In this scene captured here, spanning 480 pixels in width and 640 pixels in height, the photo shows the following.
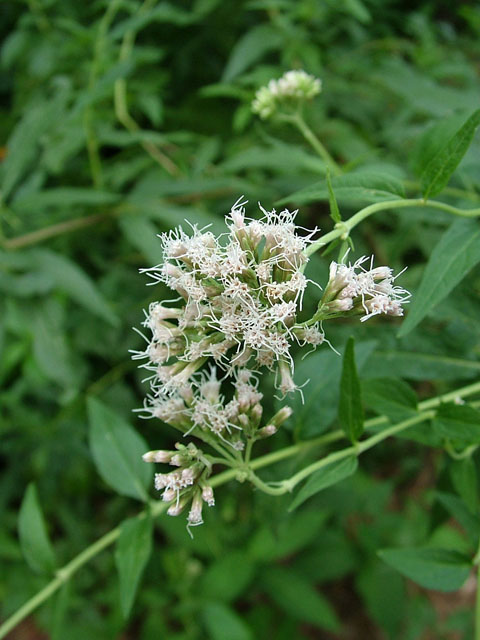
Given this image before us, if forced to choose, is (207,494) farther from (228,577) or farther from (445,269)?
(228,577)

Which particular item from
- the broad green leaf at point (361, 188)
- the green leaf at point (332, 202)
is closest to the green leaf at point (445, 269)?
the broad green leaf at point (361, 188)

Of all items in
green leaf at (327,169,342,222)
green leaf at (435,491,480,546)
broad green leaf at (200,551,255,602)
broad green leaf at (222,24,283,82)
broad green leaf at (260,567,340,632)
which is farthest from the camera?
broad green leaf at (260,567,340,632)

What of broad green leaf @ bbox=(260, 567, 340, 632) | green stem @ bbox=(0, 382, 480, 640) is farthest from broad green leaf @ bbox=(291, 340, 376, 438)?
broad green leaf @ bbox=(260, 567, 340, 632)

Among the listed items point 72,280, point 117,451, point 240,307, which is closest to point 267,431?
point 240,307

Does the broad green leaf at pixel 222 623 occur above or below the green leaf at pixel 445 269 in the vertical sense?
below

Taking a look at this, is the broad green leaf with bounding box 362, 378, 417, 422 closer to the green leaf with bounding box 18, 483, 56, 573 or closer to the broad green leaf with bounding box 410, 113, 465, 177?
the broad green leaf with bounding box 410, 113, 465, 177

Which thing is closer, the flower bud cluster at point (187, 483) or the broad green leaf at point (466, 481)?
the flower bud cluster at point (187, 483)

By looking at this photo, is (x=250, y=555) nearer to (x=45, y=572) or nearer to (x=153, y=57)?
(x=45, y=572)

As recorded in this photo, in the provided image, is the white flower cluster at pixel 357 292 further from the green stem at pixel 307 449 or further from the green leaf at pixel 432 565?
the green leaf at pixel 432 565

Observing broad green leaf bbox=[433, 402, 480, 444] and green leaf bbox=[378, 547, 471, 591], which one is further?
green leaf bbox=[378, 547, 471, 591]
